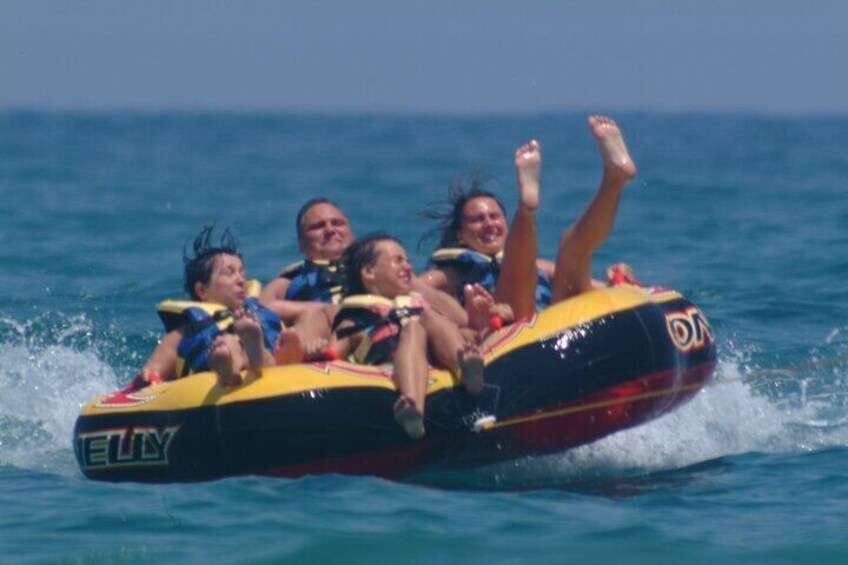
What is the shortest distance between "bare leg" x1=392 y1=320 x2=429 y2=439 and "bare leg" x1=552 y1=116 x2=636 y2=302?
0.88 m

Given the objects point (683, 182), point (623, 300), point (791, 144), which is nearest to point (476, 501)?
point (623, 300)

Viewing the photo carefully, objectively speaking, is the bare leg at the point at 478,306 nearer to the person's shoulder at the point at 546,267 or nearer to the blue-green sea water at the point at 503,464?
the blue-green sea water at the point at 503,464

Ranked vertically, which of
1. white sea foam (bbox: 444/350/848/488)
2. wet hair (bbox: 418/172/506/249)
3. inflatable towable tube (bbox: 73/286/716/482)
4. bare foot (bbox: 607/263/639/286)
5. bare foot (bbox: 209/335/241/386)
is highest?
wet hair (bbox: 418/172/506/249)

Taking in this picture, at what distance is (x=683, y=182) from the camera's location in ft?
96.6

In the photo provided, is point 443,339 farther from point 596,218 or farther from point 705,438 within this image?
point 705,438

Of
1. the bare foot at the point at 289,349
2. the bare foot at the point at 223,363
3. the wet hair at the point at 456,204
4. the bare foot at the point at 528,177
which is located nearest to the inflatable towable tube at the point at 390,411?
the bare foot at the point at 223,363

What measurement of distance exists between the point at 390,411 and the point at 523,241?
3.62 feet

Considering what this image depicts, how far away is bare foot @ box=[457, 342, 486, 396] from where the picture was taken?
7250mm

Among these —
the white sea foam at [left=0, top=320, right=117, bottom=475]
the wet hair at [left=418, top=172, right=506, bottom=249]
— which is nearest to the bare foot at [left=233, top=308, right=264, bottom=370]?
the white sea foam at [left=0, top=320, right=117, bottom=475]

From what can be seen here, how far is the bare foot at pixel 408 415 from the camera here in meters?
7.16

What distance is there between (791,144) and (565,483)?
42506 mm

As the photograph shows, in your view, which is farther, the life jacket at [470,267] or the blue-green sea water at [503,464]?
the life jacket at [470,267]

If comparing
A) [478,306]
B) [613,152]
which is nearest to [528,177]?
[613,152]

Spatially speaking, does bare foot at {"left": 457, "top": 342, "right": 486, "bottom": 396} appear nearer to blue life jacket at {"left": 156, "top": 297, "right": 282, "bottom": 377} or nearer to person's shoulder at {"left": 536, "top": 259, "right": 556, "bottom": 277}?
blue life jacket at {"left": 156, "top": 297, "right": 282, "bottom": 377}
